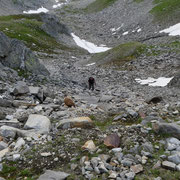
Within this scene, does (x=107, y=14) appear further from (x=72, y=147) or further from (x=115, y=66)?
(x=72, y=147)

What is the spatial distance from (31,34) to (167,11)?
2081 inches

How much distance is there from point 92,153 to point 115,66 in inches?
1300

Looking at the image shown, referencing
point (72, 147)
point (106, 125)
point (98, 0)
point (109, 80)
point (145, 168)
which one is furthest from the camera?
point (98, 0)

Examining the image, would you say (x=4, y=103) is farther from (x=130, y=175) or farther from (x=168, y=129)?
(x=168, y=129)

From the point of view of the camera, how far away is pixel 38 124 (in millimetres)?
9930

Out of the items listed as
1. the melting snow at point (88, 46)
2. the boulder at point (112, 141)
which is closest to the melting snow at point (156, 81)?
the boulder at point (112, 141)

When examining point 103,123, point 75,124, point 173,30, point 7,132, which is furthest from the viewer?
point 173,30

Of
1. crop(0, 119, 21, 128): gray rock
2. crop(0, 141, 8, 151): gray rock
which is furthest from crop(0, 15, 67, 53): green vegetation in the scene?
crop(0, 141, 8, 151): gray rock

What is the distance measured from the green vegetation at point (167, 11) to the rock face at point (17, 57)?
57367 mm

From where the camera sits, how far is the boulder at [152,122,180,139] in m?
8.23

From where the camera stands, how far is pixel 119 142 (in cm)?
825

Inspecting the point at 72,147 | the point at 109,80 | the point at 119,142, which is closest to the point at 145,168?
the point at 119,142

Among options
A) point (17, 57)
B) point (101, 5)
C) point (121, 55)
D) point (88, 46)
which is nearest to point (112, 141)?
point (17, 57)

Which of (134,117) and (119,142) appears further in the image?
(134,117)
